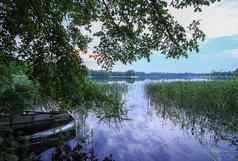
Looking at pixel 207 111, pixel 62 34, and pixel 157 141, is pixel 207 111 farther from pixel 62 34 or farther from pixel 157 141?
pixel 62 34

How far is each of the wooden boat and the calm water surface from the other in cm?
92

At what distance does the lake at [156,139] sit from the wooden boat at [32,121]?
1.40ft

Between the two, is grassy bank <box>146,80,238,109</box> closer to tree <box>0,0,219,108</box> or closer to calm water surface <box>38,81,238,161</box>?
calm water surface <box>38,81,238,161</box>

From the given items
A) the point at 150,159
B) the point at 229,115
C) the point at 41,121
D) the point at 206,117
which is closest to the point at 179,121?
the point at 206,117

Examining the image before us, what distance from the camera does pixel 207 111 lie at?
15.5 m

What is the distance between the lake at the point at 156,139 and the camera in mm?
10289

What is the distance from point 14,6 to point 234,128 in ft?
32.6

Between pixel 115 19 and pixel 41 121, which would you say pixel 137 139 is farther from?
pixel 115 19

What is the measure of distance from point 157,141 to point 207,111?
4349mm

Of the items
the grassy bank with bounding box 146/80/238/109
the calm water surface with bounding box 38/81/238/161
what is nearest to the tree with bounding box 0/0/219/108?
the calm water surface with bounding box 38/81/238/161

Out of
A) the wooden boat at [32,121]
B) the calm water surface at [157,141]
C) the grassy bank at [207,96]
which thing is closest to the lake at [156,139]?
the calm water surface at [157,141]

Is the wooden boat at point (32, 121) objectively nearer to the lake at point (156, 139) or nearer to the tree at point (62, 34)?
the lake at point (156, 139)

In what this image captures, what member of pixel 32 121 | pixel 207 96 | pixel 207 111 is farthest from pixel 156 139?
pixel 207 96

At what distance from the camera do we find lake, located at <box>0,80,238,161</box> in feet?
33.8
